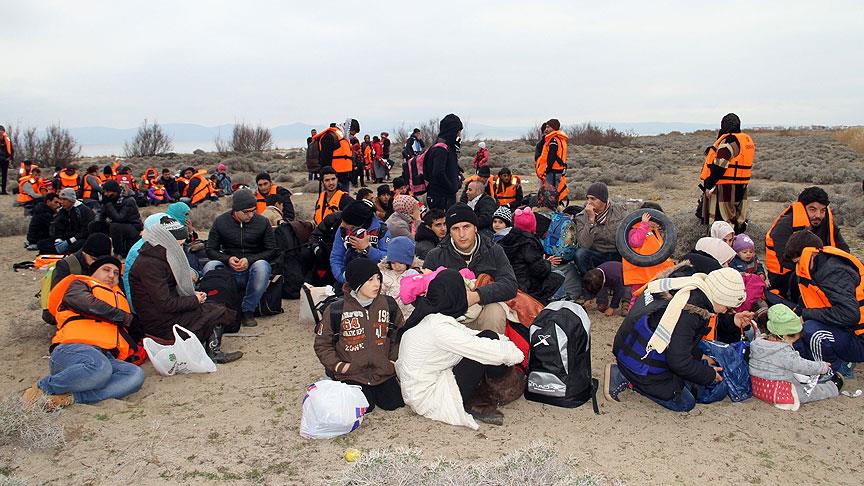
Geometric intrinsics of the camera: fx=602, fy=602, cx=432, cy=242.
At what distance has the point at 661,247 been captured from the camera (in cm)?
595

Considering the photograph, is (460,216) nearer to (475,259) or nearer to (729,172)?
(475,259)

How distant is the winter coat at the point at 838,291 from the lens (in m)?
4.48

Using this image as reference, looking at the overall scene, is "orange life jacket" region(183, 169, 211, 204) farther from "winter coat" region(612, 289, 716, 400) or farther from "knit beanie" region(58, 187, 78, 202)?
"winter coat" region(612, 289, 716, 400)

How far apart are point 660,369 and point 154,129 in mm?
35599

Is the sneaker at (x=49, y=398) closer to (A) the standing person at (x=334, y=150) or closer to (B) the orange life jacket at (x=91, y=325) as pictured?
(B) the orange life jacket at (x=91, y=325)

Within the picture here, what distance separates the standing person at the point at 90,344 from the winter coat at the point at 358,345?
64.2 inches

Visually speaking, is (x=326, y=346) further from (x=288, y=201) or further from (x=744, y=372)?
(x=288, y=201)

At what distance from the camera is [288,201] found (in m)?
9.08

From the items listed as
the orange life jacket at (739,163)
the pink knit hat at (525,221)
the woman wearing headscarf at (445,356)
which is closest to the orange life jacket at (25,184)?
the pink knit hat at (525,221)

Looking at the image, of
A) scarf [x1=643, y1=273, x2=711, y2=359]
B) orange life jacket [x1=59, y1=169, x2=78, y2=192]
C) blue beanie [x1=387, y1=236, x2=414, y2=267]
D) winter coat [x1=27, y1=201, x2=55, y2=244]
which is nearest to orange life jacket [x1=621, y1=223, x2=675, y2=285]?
scarf [x1=643, y1=273, x2=711, y2=359]

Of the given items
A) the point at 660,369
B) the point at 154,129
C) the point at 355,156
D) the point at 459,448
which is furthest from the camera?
the point at 154,129

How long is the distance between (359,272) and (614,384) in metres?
2.13

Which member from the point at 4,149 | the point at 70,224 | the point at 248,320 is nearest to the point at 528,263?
the point at 248,320

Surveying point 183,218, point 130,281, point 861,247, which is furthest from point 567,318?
point 861,247
